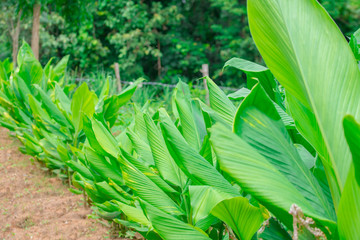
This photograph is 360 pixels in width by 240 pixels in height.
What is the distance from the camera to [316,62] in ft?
2.74

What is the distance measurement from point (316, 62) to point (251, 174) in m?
0.29

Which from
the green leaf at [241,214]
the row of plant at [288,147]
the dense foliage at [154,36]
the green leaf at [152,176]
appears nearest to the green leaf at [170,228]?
the row of plant at [288,147]

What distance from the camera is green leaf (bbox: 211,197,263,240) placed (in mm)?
892

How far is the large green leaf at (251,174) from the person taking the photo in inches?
30.8

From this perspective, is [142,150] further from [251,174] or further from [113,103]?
[113,103]

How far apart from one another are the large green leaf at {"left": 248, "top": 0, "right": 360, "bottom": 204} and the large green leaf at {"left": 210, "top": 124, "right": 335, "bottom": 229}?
11cm

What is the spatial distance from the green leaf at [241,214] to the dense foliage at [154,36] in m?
11.8

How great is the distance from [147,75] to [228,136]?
1465 cm

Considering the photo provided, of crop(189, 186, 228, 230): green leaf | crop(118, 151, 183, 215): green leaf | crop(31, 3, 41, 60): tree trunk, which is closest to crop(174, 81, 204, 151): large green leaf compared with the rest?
crop(118, 151, 183, 215): green leaf

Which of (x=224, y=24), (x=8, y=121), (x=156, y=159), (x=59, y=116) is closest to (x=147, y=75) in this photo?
(x=224, y=24)

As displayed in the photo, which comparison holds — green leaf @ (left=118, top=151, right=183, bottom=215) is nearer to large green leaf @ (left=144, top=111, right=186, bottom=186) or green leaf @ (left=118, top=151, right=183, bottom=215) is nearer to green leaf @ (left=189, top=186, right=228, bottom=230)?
large green leaf @ (left=144, top=111, right=186, bottom=186)

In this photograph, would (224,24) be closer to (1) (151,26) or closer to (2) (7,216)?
(1) (151,26)

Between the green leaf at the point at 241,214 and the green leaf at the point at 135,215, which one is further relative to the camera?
the green leaf at the point at 135,215

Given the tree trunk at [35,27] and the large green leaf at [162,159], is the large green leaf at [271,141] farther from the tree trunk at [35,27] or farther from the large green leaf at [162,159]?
the tree trunk at [35,27]
